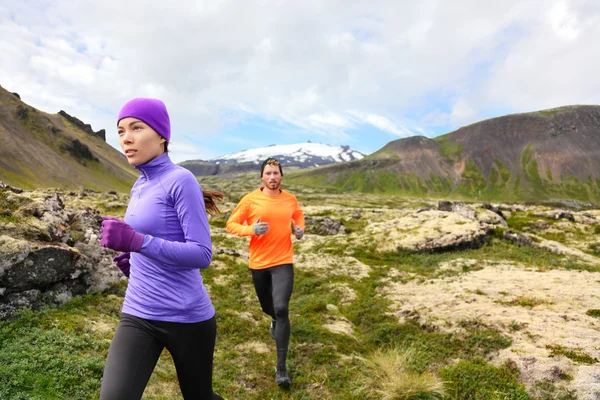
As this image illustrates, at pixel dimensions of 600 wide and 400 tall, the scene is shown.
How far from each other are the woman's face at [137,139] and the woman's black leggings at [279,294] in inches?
217

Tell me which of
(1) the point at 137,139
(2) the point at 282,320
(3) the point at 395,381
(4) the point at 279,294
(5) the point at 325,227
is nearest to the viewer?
(1) the point at 137,139

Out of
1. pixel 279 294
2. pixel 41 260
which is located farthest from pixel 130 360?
pixel 41 260

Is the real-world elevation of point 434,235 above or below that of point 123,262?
below

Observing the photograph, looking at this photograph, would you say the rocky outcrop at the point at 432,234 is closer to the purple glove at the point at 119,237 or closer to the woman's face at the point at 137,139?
the woman's face at the point at 137,139

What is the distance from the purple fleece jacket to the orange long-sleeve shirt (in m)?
4.47

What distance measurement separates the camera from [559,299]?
12125 mm

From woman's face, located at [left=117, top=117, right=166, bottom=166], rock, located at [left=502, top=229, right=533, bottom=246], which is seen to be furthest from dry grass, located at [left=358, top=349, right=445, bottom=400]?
rock, located at [left=502, top=229, right=533, bottom=246]

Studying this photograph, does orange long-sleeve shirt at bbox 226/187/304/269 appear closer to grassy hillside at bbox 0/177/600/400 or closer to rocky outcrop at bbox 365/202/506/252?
grassy hillside at bbox 0/177/600/400

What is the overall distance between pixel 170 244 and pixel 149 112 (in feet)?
5.38

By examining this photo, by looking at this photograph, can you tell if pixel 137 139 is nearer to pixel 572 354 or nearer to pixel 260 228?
pixel 260 228

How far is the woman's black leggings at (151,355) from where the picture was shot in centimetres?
356

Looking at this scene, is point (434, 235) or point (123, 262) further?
point (434, 235)

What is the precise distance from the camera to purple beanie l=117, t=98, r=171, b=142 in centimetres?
375

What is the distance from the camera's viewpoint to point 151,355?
12.8 ft
